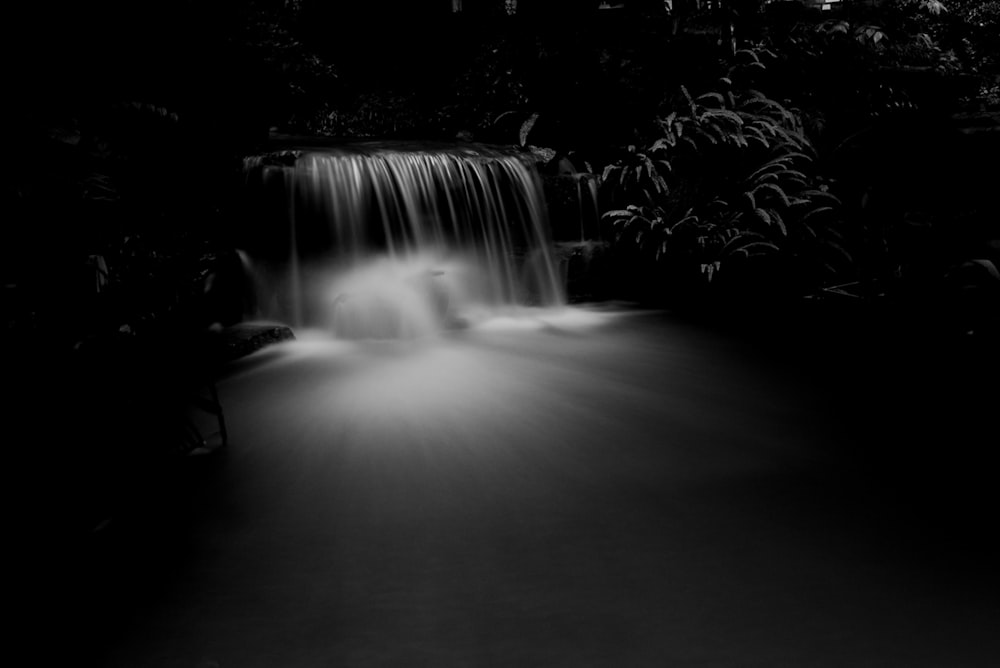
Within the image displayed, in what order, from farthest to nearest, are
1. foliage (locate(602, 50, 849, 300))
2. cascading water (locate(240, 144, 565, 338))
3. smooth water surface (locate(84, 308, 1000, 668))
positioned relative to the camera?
foliage (locate(602, 50, 849, 300)), cascading water (locate(240, 144, 565, 338)), smooth water surface (locate(84, 308, 1000, 668))

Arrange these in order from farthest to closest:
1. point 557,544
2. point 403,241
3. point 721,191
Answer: point 721,191 < point 403,241 < point 557,544

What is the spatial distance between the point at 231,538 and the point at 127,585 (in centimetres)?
41

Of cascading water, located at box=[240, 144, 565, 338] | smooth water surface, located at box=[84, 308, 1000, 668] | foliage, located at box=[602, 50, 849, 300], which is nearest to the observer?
smooth water surface, located at box=[84, 308, 1000, 668]

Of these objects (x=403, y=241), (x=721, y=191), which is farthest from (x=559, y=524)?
(x=721, y=191)

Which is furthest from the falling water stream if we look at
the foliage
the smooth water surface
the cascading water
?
the foliage

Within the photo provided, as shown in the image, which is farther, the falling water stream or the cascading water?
the cascading water

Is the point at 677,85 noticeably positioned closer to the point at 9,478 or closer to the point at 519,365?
the point at 519,365

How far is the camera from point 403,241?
6766 mm

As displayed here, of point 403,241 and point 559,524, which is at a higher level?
point 403,241

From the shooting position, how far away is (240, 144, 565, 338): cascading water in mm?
6344

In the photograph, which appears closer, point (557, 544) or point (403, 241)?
point (557, 544)

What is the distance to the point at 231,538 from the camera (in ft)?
8.54

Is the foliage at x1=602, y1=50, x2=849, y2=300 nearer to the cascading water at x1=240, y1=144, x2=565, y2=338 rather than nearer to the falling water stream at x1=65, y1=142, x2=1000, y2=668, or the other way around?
the cascading water at x1=240, y1=144, x2=565, y2=338

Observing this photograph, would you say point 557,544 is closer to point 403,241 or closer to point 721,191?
point 403,241
